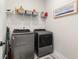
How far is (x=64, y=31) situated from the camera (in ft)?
6.23

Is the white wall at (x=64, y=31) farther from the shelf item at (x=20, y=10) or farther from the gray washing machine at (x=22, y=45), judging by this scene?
the shelf item at (x=20, y=10)

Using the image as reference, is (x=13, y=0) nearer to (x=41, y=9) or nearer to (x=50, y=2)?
(x=41, y=9)

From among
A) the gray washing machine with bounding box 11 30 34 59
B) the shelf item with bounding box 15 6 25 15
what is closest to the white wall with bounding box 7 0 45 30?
the shelf item with bounding box 15 6 25 15

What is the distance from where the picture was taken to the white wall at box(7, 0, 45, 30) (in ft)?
7.58

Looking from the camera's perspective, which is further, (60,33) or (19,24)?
(19,24)

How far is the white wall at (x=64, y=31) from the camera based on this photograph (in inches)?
64.2

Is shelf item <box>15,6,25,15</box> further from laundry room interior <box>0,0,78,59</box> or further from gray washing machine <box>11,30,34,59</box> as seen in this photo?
gray washing machine <box>11,30,34,59</box>

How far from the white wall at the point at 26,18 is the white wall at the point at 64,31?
14.0 inches

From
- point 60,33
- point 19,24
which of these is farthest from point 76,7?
point 19,24

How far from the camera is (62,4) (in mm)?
1961

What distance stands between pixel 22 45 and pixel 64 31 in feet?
3.23

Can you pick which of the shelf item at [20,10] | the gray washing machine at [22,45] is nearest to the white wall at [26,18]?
the shelf item at [20,10]

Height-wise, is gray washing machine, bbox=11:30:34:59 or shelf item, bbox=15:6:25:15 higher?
shelf item, bbox=15:6:25:15

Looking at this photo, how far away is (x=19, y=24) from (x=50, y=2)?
1122 millimetres
